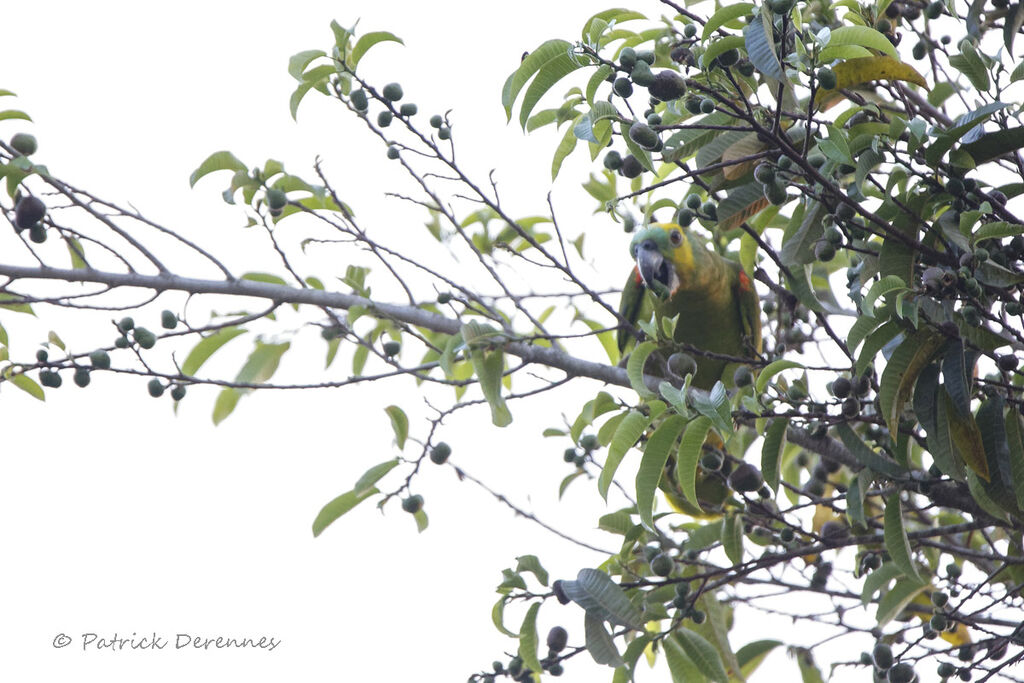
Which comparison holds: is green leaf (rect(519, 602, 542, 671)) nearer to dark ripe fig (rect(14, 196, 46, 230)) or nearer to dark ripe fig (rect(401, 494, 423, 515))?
dark ripe fig (rect(401, 494, 423, 515))

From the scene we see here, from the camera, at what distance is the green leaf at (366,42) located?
220cm

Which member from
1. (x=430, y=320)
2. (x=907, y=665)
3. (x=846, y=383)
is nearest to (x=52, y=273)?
(x=430, y=320)

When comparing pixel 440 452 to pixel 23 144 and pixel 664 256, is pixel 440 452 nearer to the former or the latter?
pixel 23 144

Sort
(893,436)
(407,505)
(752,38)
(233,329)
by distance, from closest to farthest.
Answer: (752,38)
(893,436)
(407,505)
(233,329)

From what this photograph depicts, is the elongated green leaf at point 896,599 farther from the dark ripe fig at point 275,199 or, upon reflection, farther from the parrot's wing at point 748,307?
the dark ripe fig at point 275,199

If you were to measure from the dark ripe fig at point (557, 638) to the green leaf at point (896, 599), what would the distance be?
780mm

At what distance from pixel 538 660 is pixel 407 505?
0.52 metres

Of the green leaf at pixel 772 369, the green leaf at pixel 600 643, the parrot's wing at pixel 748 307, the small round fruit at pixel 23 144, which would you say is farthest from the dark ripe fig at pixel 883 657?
the small round fruit at pixel 23 144

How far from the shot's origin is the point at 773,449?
6.39 feet

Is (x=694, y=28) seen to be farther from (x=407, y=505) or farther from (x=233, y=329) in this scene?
(x=233, y=329)

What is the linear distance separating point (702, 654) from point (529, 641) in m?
0.42

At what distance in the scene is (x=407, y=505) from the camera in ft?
7.88

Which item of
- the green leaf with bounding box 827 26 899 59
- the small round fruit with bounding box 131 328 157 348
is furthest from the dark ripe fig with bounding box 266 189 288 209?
the green leaf with bounding box 827 26 899 59

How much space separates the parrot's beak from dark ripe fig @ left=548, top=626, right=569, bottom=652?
1.55 metres
